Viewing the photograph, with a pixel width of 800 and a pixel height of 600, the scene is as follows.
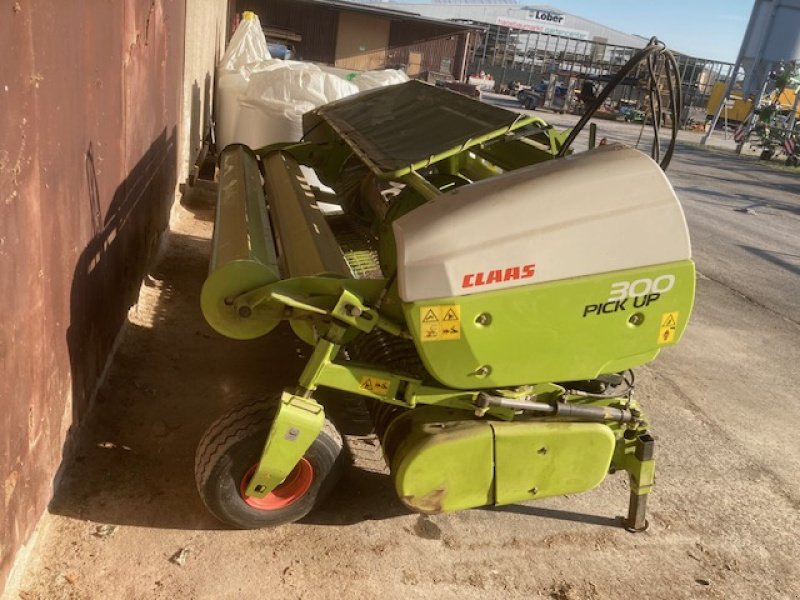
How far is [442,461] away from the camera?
106 inches

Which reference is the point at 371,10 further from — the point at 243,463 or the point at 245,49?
the point at 243,463

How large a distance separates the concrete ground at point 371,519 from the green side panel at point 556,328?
0.23m

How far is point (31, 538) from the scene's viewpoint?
8.08 ft

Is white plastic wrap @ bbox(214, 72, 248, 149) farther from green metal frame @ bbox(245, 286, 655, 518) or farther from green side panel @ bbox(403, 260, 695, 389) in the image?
green side panel @ bbox(403, 260, 695, 389)

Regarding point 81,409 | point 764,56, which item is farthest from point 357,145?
point 764,56

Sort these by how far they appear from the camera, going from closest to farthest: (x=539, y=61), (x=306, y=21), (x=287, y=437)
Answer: (x=287, y=437) → (x=306, y=21) → (x=539, y=61)

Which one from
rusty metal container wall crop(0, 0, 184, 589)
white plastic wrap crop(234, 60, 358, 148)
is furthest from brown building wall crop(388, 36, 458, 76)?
rusty metal container wall crop(0, 0, 184, 589)

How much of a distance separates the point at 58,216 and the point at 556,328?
1.77 metres

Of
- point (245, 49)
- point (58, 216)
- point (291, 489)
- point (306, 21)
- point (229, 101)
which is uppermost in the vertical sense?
point (306, 21)

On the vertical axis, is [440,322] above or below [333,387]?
above

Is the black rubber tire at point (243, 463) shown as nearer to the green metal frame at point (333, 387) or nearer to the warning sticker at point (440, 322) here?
the green metal frame at point (333, 387)

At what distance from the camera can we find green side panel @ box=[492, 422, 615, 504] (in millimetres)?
2793

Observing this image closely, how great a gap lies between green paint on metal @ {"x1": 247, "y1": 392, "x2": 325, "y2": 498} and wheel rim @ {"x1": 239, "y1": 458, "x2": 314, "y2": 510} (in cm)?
15

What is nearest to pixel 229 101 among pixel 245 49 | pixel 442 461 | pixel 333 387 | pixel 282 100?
pixel 282 100
